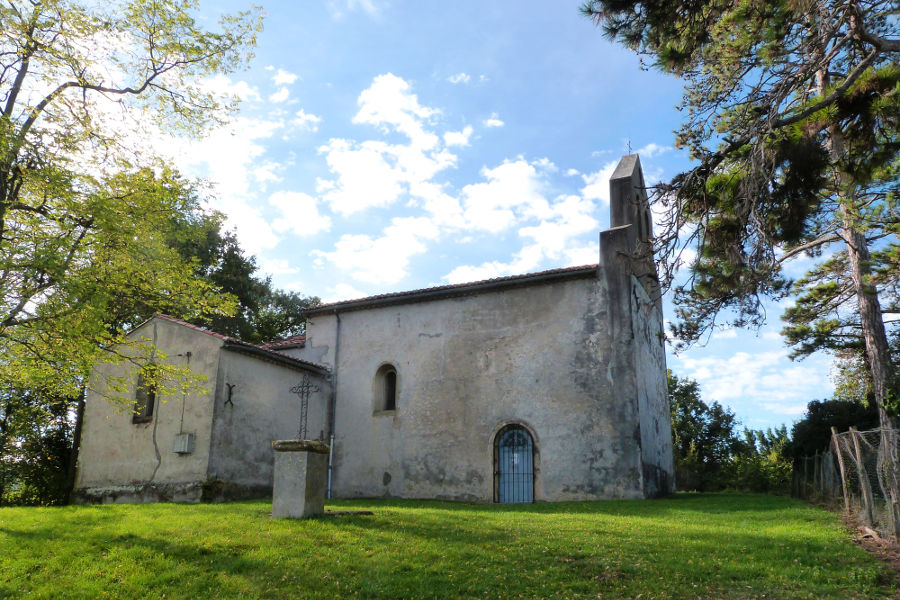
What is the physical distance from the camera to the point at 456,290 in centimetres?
1995

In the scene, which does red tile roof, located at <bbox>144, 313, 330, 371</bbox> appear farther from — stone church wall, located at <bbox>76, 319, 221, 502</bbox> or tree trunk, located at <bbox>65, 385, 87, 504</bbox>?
tree trunk, located at <bbox>65, 385, 87, 504</bbox>

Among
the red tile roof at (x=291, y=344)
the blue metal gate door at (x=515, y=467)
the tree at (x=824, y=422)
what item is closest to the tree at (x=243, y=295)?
the red tile roof at (x=291, y=344)

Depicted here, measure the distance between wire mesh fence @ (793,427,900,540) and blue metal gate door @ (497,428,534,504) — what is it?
25.3 ft

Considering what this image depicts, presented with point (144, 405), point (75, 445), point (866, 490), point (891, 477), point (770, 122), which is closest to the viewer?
point (770, 122)

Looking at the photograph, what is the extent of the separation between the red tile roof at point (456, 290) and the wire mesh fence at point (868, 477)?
800cm

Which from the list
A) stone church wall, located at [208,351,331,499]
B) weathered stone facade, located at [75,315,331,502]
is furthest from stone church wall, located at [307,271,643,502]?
weathered stone facade, located at [75,315,331,502]

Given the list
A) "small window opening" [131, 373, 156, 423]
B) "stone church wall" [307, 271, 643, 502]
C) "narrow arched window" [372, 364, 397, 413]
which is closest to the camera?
"stone church wall" [307, 271, 643, 502]

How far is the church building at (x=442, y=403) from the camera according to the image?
17047 millimetres

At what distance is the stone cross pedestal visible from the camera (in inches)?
434

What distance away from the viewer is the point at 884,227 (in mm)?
8914

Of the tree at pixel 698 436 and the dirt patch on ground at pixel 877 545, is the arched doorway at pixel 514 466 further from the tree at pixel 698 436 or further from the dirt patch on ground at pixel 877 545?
the tree at pixel 698 436

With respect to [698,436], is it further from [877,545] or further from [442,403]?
[877,545]

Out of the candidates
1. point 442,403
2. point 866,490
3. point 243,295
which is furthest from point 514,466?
point 243,295

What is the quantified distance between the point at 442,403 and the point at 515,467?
309cm
